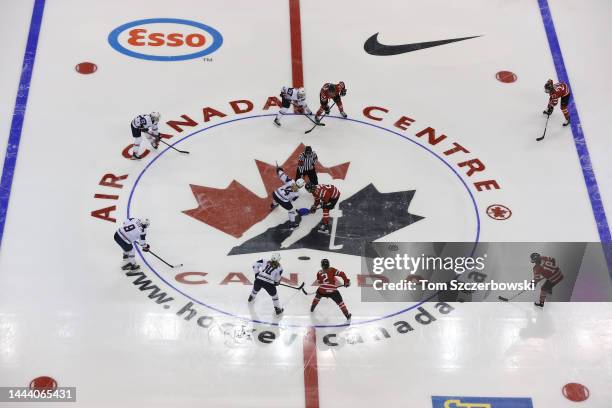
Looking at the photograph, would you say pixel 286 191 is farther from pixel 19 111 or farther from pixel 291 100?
pixel 19 111

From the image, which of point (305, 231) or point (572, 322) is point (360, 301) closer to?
point (305, 231)

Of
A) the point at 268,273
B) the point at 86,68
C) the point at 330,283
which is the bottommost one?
the point at 330,283

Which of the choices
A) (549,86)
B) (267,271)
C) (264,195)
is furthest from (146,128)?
(549,86)

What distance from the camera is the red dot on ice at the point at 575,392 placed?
→ 7562 millimetres

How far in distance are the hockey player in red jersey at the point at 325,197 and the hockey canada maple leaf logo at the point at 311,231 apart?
0.15 meters

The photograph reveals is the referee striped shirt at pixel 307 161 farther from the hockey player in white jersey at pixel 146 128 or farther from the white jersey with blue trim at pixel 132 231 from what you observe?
the white jersey with blue trim at pixel 132 231

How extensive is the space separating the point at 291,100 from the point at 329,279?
3204mm

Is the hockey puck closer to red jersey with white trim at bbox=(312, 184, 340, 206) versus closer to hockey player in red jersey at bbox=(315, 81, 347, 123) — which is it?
hockey player in red jersey at bbox=(315, 81, 347, 123)

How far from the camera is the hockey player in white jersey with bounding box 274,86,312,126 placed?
10.2 metres

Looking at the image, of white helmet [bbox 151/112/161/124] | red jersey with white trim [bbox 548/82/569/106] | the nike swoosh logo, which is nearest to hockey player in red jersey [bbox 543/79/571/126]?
red jersey with white trim [bbox 548/82/569/106]

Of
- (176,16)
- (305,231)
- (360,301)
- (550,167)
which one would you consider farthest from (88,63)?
(550,167)

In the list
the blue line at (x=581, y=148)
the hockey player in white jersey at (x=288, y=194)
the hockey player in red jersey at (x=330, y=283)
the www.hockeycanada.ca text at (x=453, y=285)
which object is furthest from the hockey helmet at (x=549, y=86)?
the hockey player in red jersey at (x=330, y=283)

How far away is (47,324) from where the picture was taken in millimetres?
7945

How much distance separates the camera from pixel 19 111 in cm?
1038
